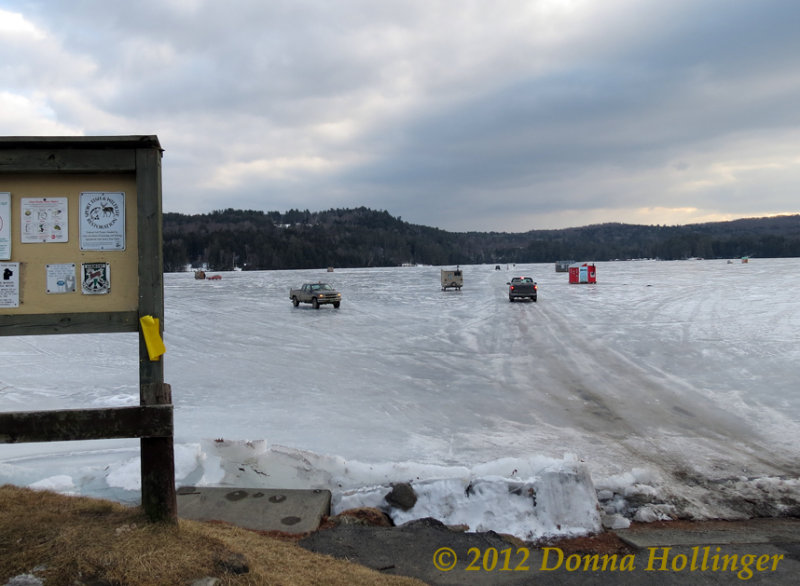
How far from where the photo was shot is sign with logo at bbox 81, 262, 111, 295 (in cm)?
386

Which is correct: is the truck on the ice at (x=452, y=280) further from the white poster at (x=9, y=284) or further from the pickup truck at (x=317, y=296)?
the white poster at (x=9, y=284)

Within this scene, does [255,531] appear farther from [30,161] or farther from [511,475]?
[30,161]

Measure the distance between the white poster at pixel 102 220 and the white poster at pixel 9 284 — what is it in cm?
48

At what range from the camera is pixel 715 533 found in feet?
15.4

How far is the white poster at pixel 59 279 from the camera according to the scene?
3.84 metres

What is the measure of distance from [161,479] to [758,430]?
775cm

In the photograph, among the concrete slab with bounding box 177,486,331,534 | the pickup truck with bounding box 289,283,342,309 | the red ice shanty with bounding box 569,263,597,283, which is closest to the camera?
the concrete slab with bounding box 177,486,331,534

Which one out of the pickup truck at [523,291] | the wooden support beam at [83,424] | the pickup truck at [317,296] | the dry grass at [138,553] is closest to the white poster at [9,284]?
the wooden support beam at [83,424]

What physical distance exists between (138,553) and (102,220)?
2.24 meters

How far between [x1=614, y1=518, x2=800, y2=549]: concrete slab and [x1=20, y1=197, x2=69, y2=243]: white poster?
499cm

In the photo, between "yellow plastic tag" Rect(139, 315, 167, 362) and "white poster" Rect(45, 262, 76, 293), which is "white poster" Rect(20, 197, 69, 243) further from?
"yellow plastic tag" Rect(139, 315, 167, 362)

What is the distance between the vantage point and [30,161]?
3.76 m

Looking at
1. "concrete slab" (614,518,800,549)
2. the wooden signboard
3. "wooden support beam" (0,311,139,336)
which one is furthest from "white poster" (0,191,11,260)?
"concrete slab" (614,518,800,549)

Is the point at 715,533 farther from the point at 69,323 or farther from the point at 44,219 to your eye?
the point at 44,219
